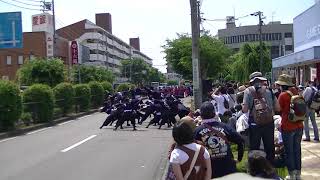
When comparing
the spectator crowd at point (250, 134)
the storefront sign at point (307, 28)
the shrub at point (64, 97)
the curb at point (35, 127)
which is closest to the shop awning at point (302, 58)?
the storefront sign at point (307, 28)

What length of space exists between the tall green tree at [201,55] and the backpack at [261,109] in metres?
33.5

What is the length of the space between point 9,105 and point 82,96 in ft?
49.0

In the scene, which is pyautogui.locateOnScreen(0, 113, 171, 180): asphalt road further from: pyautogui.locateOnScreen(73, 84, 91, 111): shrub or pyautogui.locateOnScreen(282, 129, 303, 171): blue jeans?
→ pyautogui.locateOnScreen(73, 84, 91, 111): shrub

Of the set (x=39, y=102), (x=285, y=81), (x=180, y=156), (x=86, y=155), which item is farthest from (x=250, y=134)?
(x=39, y=102)

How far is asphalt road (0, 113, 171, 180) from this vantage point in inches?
465

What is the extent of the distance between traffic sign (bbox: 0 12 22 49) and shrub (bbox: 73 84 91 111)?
17.2 ft

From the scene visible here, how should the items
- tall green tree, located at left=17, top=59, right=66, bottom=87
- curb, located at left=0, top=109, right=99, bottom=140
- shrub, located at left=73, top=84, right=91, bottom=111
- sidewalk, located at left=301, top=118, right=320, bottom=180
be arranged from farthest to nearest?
tall green tree, located at left=17, top=59, right=66, bottom=87 → shrub, located at left=73, top=84, right=91, bottom=111 → curb, located at left=0, top=109, right=99, bottom=140 → sidewalk, located at left=301, top=118, right=320, bottom=180

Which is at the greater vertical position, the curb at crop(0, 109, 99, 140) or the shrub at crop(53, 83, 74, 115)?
the shrub at crop(53, 83, 74, 115)

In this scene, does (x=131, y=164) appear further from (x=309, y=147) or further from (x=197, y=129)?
(x=197, y=129)

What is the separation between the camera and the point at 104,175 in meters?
11.5

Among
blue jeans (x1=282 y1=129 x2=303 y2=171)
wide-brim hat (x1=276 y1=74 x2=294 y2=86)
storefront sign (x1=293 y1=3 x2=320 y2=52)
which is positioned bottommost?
blue jeans (x1=282 y1=129 x2=303 y2=171)

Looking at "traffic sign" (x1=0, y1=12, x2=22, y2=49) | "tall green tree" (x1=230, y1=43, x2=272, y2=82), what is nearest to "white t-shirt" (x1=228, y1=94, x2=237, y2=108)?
"traffic sign" (x1=0, y1=12, x2=22, y2=49)

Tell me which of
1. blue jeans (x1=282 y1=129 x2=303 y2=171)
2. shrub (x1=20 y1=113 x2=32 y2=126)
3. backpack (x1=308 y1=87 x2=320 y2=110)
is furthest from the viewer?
shrub (x1=20 y1=113 x2=32 y2=126)

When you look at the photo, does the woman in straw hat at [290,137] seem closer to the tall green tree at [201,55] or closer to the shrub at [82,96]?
the shrub at [82,96]
